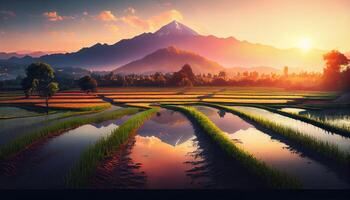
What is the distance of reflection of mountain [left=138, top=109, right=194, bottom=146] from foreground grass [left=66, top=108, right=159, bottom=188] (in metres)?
1.02

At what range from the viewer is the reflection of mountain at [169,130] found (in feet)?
62.7

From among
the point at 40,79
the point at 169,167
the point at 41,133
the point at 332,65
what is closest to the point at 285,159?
the point at 169,167

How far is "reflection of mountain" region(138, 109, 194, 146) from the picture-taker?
62.7 ft

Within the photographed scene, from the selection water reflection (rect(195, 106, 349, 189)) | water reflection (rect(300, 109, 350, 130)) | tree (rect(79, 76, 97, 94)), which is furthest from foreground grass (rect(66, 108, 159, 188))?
tree (rect(79, 76, 97, 94))

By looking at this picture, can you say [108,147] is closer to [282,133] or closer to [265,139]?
[265,139]

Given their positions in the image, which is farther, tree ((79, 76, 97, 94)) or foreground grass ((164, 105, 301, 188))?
tree ((79, 76, 97, 94))

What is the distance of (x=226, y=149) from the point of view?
14.9 meters

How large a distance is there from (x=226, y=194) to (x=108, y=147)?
841cm

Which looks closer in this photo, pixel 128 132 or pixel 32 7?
pixel 32 7

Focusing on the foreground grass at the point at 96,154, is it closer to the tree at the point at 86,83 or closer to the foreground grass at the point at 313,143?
the foreground grass at the point at 313,143

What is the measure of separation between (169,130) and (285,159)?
1010cm

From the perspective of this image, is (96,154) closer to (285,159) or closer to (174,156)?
(174,156)

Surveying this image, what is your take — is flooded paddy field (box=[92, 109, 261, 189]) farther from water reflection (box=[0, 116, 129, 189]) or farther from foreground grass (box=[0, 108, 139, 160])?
foreground grass (box=[0, 108, 139, 160])

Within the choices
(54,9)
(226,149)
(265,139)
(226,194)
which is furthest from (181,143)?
(54,9)
